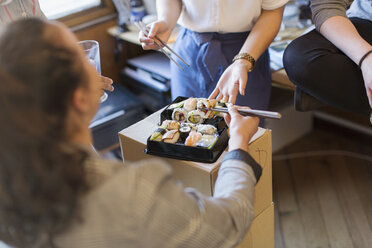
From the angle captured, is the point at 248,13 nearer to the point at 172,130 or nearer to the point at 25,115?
the point at 172,130

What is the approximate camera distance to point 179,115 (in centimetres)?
113

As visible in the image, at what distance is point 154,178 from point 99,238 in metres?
0.13

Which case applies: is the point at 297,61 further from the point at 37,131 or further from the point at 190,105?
the point at 37,131

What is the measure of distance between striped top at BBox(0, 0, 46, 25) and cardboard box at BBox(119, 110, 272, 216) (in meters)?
0.39

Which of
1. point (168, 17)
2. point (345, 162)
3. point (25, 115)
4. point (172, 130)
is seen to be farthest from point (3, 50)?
point (345, 162)


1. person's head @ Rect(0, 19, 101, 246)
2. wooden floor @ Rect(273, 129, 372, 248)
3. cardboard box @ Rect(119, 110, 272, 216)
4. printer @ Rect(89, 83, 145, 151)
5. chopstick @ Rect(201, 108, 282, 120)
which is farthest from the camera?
printer @ Rect(89, 83, 145, 151)

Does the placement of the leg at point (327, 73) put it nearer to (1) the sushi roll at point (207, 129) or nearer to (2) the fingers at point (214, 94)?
(2) the fingers at point (214, 94)

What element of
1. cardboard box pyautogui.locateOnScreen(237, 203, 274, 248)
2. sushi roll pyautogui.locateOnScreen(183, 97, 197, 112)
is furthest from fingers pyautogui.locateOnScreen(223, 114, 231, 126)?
cardboard box pyautogui.locateOnScreen(237, 203, 274, 248)

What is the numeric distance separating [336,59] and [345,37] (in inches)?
2.5

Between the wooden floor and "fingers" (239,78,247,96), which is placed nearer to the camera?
"fingers" (239,78,247,96)

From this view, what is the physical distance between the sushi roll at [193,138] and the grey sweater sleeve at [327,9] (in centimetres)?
52

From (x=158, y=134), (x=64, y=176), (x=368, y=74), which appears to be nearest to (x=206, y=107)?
(x=158, y=134)

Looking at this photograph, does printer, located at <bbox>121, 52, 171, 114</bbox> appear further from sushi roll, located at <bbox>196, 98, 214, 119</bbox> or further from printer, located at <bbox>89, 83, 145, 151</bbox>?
sushi roll, located at <bbox>196, 98, 214, 119</bbox>

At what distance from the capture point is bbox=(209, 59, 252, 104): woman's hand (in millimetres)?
1176
